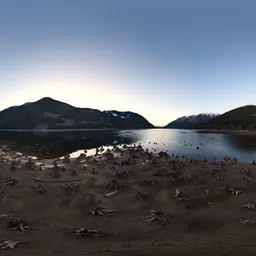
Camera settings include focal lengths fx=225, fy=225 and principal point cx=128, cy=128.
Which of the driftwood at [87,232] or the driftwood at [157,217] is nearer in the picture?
the driftwood at [87,232]

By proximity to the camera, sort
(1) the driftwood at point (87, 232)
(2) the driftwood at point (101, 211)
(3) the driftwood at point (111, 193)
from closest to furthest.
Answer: (1) the driftwood at point (87, 232), (2) the driftwood at point (101, 211), (3) the driftwood at point (111, 193)

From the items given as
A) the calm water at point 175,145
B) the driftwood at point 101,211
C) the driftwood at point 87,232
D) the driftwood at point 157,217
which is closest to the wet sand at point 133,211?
the driftwood at point 157,217

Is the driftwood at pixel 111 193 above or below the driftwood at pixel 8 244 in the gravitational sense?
above

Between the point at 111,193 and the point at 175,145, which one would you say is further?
the point at 175,145

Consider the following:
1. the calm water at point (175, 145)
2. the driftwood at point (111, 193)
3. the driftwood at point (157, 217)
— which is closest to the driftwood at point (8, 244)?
the driftwood at point (157, 217)

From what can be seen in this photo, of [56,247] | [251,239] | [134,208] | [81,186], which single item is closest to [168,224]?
[134,208]

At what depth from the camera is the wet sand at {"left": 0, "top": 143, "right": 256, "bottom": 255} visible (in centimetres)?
999

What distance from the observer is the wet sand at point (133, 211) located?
9992 mm

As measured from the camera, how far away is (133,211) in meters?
14.2

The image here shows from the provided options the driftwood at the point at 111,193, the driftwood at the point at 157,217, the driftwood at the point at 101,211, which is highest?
the driftwood at the point at 111,193

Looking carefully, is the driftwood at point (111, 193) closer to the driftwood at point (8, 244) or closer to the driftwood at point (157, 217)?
the driftwood at point (157, 217)

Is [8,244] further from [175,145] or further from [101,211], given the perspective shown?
[175,145]

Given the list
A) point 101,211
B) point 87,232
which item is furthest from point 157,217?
point 87,232

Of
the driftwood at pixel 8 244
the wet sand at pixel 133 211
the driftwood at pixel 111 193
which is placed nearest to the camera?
the driftwood at pixel 8 244
